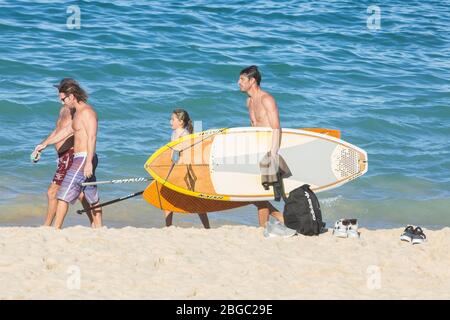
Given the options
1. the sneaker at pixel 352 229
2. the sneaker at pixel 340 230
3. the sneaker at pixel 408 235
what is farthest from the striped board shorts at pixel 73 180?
the sneaker at pixel 408 235

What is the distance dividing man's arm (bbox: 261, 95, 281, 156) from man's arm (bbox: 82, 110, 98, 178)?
1.78 meters

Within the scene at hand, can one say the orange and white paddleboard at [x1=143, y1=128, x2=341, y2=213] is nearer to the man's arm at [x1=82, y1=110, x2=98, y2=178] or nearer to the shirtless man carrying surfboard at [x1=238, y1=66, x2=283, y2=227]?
the shirtless man carrying surfboard at [x1=238, y1=66, x2=283, y2=227]

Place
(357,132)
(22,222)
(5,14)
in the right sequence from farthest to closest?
1. (5,14)
2. (357,132)
3. (22,222)

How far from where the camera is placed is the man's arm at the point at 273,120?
10070mm

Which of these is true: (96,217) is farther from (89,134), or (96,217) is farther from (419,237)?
(419,237)

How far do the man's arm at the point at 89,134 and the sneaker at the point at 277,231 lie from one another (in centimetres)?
181

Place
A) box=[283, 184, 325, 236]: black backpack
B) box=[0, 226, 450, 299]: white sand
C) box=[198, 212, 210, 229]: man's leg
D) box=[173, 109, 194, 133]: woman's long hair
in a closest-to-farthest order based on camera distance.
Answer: box=[0, 226, 450, 299]: white sand → box=[283, 184, 325, 236]: black backpack → box=[173, 109, 194, 133]: woman's long hair → box=[198, 212, 210, 229]: man's leg

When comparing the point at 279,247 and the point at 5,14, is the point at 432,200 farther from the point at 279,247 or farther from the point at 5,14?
the point at 5,14

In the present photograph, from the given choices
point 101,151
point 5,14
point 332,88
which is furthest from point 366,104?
point 5,14

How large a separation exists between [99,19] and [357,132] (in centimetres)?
816

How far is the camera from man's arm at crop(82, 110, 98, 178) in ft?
31.5

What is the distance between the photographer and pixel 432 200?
524 inches

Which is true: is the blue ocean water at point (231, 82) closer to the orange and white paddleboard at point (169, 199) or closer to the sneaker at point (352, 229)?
the orange and white paddleboard at point (169, 199)

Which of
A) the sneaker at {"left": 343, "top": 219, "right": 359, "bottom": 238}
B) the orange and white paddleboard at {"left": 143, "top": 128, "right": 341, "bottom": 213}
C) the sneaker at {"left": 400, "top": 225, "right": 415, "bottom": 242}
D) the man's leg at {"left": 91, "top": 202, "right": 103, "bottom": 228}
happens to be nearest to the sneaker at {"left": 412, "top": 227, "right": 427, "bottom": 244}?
the sneaker at {"left": 400, "top": 225, "right": 415, "bottom": 242}
